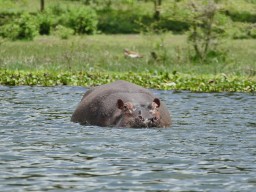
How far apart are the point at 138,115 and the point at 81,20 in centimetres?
3199

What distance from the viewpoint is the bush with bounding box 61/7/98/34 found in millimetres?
45938

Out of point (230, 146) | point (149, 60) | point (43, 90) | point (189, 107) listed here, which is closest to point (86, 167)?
point (230, 146)

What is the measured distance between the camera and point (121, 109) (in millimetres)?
14562

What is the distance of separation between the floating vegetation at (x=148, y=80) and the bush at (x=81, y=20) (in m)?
21.0

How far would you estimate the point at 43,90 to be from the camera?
21.8 meters

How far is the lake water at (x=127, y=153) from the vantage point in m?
9.84

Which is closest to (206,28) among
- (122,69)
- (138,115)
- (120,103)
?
(122,69)

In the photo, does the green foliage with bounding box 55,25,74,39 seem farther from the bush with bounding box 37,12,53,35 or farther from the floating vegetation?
the floating vegetation

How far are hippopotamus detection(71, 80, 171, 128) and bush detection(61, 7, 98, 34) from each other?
97.5 feet

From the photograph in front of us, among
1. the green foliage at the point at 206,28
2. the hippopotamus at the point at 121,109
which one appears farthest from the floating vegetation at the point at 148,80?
the hippopotamus at the point at 121,109

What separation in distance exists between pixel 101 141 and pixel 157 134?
115 cm

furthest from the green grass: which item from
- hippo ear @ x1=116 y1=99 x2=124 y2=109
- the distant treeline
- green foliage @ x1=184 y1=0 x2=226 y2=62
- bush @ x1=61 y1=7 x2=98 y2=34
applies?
hippo ear @ x1=116 y1=99 x2=124 y2=109

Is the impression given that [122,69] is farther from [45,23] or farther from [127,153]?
[45,23]

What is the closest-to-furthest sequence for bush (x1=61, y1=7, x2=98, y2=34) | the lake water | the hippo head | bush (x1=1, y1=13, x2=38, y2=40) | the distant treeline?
the lake water, the hippo head, bush (x1=1, y1=13, x2=38, y2=40), the distant treeline, bush (x1=61, y1=7, x2=98, y2=34)
